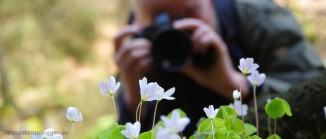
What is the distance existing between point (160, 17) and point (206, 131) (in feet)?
2.07

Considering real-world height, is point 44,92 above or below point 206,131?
above

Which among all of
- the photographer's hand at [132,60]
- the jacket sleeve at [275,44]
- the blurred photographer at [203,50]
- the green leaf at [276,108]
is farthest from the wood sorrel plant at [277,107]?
the jacket sleeve at [275,44]

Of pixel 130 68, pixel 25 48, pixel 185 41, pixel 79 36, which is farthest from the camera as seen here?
pixel 79 36

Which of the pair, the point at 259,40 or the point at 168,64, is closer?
the point at 168,64

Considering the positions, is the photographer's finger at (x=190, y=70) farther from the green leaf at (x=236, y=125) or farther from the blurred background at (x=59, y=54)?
the blurred background at (x=59, y=54)

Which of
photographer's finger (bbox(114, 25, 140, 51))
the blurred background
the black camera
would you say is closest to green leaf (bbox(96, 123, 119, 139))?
the black camera

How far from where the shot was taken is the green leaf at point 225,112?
374mm

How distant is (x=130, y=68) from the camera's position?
104cm

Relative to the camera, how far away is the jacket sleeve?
1104mm

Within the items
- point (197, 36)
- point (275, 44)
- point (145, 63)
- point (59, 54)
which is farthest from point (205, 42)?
point (59, 54)

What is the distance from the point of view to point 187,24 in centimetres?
93

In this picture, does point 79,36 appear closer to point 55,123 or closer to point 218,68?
point 55,123

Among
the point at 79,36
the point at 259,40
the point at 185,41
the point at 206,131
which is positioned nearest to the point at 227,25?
the point at 259,40

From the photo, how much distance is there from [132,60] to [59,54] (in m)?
3.36
